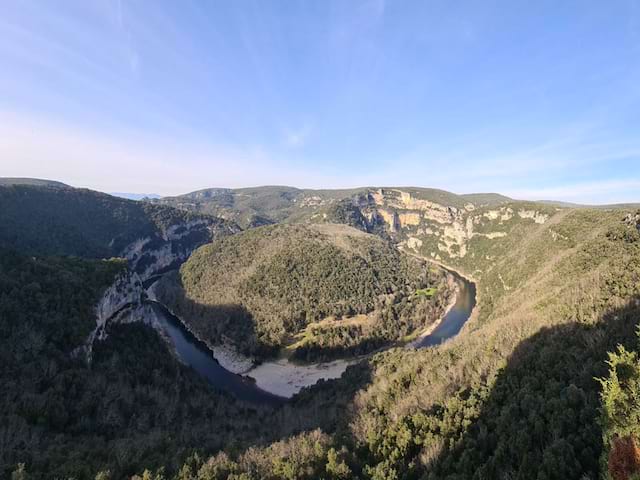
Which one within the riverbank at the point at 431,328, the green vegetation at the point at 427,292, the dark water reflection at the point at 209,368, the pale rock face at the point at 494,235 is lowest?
the dark water reflection at the point at 209,368

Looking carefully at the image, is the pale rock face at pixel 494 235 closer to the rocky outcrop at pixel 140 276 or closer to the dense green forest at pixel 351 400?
the dense green forest at pixel 351 400

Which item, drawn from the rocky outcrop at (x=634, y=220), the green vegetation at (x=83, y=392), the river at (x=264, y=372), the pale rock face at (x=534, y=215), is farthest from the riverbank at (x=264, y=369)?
the pale rock face at (x=534, y=215)

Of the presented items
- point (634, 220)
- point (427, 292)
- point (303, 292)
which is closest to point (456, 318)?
point (427, 292)

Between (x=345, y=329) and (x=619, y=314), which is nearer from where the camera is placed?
(x=619, y=314)

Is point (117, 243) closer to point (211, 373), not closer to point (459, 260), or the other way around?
point (211, 373)

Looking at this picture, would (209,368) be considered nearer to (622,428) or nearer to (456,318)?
(456,318)

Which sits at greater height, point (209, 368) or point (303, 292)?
point (303, 292)

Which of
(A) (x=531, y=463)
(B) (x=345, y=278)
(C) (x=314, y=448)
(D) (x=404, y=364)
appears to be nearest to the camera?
(A) (x=531, y=463)

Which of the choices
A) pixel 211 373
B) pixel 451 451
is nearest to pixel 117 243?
pixel 211 373
